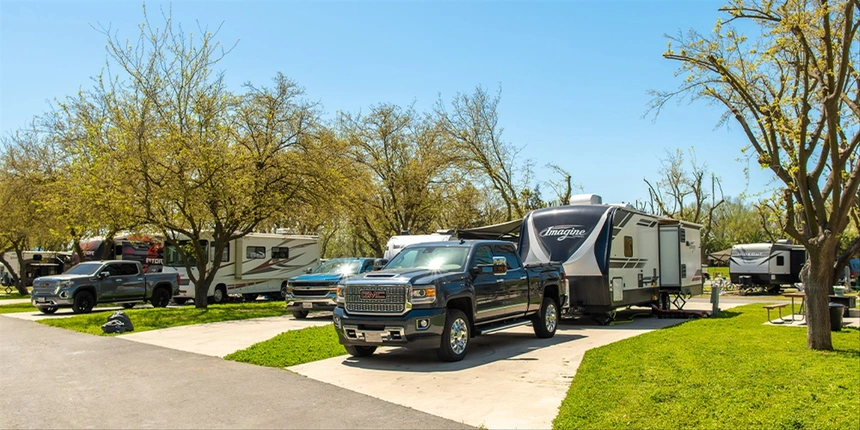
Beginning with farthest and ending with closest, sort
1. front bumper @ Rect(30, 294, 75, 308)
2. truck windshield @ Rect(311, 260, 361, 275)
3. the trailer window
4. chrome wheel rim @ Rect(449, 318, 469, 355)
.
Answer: front bumper @ Rect(30, 294, 75, 308), truck windshield @ Rect(311, 260, 361, 275), the trailer window, chrome wheel rim @ Rect(449, 318, 469, 355)

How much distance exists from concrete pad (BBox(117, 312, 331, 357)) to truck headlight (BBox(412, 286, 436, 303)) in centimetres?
402

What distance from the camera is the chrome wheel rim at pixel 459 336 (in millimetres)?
11016

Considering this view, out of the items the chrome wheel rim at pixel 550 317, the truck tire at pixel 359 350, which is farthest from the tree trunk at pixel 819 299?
the truck tire at pixel 359 350

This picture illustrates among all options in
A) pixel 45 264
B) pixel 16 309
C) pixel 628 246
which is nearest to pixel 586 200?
pixel 628 246

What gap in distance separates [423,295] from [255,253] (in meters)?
20.2

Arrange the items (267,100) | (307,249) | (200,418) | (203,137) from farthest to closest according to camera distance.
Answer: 1. (307,249)
2. (267,100)
3. (203,137)
4. (200,418)

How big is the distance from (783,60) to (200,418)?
37.7 feet

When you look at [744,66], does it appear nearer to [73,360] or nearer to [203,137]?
[73,360]

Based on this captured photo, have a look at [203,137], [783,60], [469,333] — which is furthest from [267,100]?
[783,60]

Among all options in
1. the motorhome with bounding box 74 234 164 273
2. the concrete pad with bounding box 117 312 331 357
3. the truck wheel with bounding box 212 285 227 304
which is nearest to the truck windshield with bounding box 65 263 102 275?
the motorhome with bounding box 74 234 164 273

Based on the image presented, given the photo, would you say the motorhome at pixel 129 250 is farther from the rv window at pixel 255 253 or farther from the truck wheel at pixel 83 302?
the rv window at pixel 255 253

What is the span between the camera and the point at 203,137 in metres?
21.9

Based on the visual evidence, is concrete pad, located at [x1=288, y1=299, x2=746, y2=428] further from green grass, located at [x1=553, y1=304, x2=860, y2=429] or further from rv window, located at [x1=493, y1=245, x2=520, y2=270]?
rv window, located at [x1=493, y1=245, x2=520, y2=270]

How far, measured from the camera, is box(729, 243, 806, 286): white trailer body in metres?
34.3
